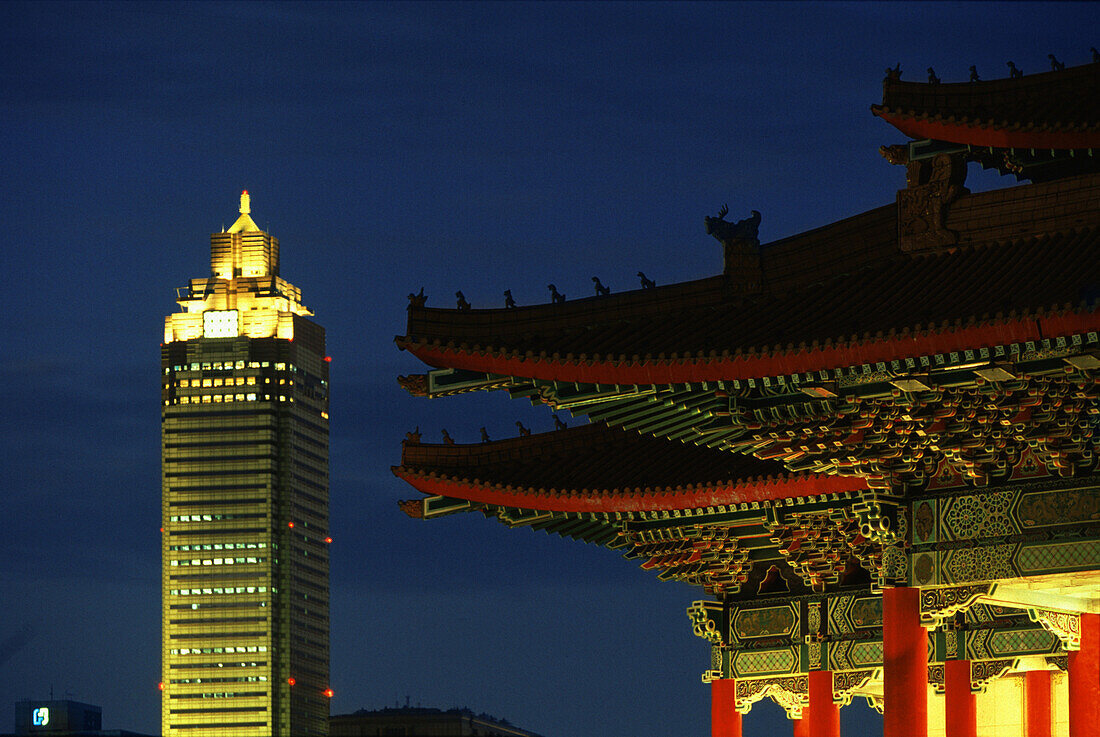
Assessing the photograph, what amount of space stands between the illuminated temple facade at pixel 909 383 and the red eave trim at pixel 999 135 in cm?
2

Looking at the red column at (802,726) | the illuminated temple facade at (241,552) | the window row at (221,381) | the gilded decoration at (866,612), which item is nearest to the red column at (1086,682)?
the gilded decoration at (866,612)

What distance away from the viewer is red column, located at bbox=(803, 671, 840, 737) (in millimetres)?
28641

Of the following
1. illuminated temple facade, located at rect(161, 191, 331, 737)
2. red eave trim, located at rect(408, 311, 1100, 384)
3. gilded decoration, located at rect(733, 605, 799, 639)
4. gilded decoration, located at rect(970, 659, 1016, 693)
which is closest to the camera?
red eave trim, located at rect(408, 311, 1100, 384)

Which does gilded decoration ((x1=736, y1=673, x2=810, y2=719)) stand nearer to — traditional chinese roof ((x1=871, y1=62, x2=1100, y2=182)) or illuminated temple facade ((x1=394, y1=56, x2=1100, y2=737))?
illuminated temple facade ((x1=394, y1=56, x2=1100, y2=737))

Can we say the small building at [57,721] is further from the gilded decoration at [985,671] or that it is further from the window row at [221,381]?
the gilded decoration at [985,671]

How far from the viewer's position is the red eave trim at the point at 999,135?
21.9 m

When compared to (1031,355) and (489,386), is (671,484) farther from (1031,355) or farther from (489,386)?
(1031,355)

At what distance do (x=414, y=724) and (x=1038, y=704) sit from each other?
92.1m

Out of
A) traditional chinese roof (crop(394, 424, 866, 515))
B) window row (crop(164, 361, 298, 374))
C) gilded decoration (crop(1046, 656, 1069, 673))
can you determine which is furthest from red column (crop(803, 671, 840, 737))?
window row (crop(164, 361, 298, 374))

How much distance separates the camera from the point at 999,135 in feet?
72.0

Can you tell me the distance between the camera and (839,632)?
92.9 feet

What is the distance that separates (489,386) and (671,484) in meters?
3.31

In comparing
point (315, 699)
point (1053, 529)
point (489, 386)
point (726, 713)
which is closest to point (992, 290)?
point (1053, 529)

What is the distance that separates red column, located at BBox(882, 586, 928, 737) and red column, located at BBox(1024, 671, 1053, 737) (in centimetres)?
594
